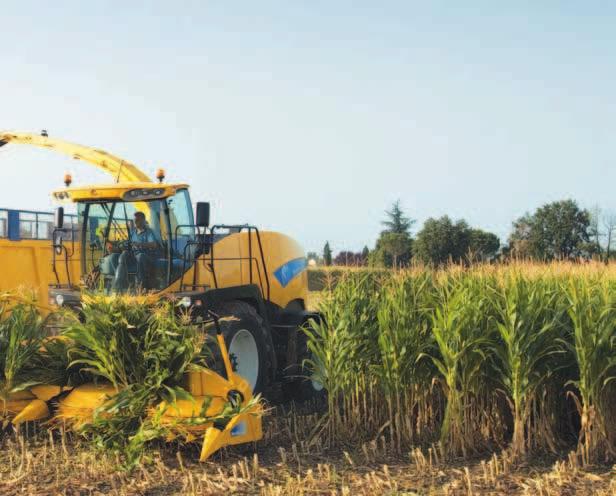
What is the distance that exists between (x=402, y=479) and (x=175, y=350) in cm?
199

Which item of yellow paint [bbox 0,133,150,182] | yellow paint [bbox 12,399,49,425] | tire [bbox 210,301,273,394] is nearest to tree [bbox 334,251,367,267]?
tire [bbox 210,301,273,394]

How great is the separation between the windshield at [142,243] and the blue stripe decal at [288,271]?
178 centimetres

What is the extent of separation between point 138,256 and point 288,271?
249 cm

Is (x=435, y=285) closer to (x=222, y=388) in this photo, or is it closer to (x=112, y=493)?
(x=222, y=388)

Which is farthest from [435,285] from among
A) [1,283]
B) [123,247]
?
[1,283]

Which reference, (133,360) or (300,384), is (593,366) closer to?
(300,384)

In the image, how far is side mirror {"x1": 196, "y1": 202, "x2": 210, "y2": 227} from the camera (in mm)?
6949

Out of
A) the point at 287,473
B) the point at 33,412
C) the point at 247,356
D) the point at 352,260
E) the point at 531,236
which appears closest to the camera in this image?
the point at 287,473

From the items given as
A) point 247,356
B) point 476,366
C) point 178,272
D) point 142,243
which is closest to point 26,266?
point 142,243

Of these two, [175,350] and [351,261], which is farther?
[351,261]

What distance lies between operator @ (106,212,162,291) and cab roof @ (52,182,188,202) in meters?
0.20

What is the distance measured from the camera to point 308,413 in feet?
25.5

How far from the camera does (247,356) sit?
743 centimetres

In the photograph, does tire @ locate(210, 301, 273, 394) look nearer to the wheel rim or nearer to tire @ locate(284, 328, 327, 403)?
the wheel rim
